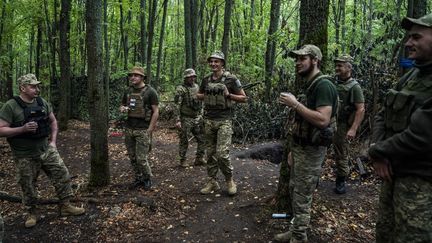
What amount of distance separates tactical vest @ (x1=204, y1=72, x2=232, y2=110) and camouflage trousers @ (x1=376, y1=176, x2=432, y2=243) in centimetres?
341

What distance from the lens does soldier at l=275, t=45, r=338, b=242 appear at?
3.66 m

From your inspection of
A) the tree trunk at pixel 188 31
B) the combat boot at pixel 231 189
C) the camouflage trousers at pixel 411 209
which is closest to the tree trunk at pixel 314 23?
the camouflage trousers at pixel 411 209

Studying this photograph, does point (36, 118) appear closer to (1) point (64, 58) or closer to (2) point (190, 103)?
(2) point (190, 103)

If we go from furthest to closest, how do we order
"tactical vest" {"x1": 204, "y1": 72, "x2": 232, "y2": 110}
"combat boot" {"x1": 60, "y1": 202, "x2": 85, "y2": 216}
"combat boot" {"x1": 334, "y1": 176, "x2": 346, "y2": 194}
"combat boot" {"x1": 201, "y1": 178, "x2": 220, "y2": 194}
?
"combat boot" {"x1": 334, "y1": 176, "x2": 346, "y2": 194}
"combat boot" {"x1": 201, "y1": 178, "x2": 220, "y2": 194}
"tactical vest" {"x1": 204, "y1": 72, "x2": 232, "y2": 110}
"combat boot" {"x1": 60, "y1": 202, "x2": 85, "y2": 216}

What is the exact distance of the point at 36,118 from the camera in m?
5.09

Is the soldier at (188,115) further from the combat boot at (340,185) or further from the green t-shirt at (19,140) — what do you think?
the green t-shirt at (19,140)

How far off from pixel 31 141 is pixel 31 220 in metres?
1.25

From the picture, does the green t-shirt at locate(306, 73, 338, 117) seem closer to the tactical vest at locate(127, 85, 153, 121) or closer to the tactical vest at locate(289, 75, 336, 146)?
the tactical vest at locate(289, 75, 336, 146)

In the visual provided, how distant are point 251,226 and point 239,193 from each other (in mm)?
1316

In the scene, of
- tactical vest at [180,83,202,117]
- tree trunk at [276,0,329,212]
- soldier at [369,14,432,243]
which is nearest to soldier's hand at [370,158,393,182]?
soldier at [369,14,432,243]

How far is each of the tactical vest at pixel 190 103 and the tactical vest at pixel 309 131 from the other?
4.40 meters

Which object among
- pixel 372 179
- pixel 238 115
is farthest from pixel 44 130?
pixel 238 115

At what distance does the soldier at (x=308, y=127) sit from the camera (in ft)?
12.0

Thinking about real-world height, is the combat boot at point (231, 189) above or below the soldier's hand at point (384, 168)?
below
